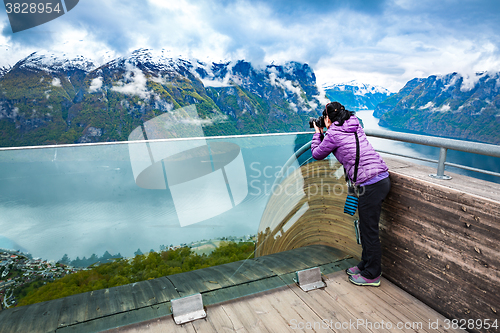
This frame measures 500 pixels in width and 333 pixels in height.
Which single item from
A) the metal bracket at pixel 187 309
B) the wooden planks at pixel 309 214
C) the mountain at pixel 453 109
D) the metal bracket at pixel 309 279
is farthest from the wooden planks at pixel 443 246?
the mountain at pixel 453 109

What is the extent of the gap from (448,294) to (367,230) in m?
0.50

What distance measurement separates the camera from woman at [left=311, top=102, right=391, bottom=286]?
1.66m

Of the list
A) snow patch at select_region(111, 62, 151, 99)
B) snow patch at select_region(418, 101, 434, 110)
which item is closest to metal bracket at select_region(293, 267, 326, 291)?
snow patch at select_region(111, 62, 151, 99)

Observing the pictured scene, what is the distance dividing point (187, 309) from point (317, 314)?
73cm

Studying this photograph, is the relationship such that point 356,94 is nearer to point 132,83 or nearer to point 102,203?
point 132,83

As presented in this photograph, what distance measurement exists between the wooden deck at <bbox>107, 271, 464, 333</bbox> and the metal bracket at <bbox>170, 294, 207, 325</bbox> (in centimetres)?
3

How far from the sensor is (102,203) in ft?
10.2

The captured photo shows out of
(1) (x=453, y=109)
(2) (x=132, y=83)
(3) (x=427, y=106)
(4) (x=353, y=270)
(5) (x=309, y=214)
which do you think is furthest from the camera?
(3) (x=427, y=106)

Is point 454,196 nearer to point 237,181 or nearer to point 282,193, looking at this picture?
point 282,193

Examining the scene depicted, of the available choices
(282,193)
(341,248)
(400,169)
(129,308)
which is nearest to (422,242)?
(400,169)

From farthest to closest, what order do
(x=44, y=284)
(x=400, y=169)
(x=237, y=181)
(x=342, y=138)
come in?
(x=237, y=181)
(x=44, y=284)
(x=400, y=169)
(x=342, y=138)

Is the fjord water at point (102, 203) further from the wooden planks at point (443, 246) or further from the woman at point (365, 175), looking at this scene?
the wooden planks at point (443, 246)

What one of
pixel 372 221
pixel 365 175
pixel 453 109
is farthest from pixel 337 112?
pixel 453 109

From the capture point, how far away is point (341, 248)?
220 centimetres
